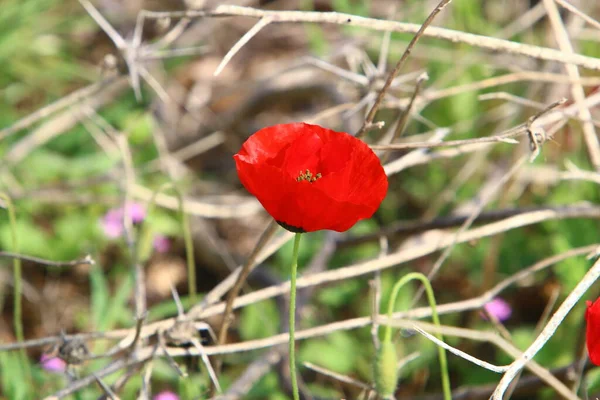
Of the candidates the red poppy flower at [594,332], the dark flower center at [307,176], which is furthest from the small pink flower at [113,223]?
Result: the red poppy flower at [594,332]

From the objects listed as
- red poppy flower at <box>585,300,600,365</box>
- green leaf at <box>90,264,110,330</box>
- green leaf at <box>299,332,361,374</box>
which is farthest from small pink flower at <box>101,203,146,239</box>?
red poppy flower at <box>585,300,600,365</box>

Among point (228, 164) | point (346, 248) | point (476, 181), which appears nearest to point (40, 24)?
point (228, 164)

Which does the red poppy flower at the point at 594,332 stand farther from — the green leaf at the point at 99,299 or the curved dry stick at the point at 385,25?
the green leaf at the point at 99,299

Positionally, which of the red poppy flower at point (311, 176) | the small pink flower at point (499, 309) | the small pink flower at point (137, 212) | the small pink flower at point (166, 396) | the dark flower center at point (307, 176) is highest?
the red poppy flower at point (311, 176)

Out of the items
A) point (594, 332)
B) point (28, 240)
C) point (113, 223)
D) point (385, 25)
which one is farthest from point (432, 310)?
point (28, 240)

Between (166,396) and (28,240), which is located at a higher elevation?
(28,240)

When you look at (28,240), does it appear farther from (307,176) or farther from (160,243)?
(307,176)

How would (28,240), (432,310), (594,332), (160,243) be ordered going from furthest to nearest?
(160,243)
(28,240)
(432,310)
(594,332)

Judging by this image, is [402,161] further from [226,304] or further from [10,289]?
[10,289]

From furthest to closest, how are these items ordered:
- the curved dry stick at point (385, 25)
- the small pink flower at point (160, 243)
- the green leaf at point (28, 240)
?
the small pink flower at point (160, 243) → the green leaf at point (28, 240) → the curved dry stick at point (385, 25)

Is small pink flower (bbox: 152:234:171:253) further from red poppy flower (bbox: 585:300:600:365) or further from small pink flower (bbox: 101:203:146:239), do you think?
red poppy flower (bbox: 585:300:600:365)
